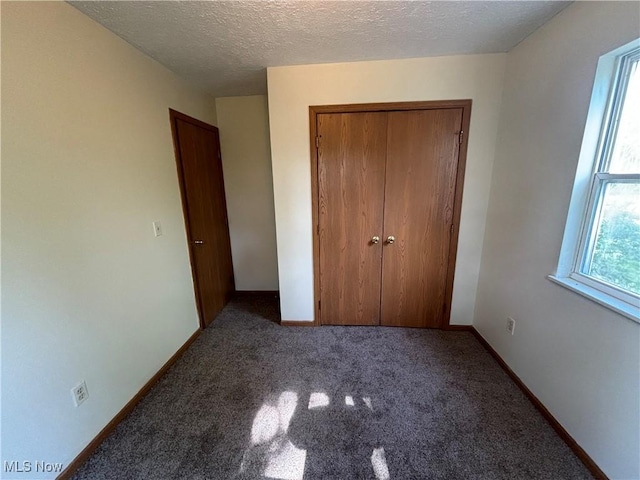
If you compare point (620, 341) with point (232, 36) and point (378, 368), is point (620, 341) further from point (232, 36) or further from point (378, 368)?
point (232, 36)

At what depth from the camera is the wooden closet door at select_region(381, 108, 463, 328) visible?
2.06 m

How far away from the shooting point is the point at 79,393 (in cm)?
133

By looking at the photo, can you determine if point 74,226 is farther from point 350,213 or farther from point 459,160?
point 459,160

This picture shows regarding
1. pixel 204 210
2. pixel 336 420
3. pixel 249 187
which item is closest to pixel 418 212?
pixel 336 420

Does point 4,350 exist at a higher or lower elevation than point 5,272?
lower

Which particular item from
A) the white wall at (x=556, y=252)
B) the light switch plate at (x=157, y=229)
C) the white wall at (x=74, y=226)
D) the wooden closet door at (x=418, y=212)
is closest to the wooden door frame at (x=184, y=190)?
the white wall at (x=74, y=226)

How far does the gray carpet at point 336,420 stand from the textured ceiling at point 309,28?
7.75 feet

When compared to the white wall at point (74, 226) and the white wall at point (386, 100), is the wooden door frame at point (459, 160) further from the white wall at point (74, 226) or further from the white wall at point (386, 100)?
the white wall at point (74, 226)

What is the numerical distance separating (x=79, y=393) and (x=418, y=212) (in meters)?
2.57

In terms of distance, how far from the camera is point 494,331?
2.04 m

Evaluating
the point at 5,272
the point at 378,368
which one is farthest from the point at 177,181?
the point at 378,368

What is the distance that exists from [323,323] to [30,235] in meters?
2.15

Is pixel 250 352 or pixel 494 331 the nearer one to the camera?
pixel 494 331

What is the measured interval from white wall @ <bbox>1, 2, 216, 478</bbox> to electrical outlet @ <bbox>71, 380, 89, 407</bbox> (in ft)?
0.09
